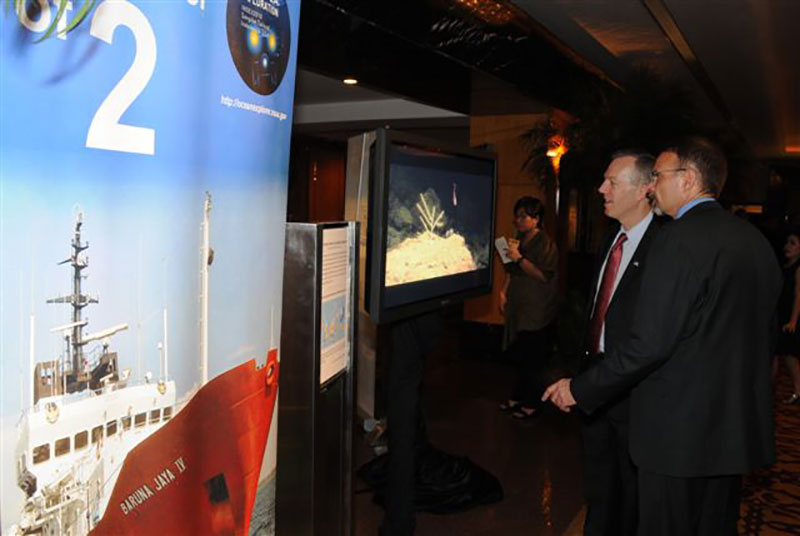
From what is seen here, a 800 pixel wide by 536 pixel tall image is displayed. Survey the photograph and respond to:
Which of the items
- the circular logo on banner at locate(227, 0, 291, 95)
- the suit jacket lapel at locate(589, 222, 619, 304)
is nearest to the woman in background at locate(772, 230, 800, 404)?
the suit jacket lapel at locate(589, 222, 619, 304)

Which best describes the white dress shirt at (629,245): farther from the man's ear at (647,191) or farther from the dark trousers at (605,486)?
the dark trousers at (605,486)

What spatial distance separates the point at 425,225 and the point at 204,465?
1.16m

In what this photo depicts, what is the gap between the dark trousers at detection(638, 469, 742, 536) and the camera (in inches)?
89.0

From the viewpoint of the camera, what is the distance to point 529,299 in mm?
4910

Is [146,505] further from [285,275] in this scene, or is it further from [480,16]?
[480,16]

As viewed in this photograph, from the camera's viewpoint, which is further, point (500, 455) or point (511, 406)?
point (511, 406)

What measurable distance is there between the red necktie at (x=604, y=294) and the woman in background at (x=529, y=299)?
6.75 ft

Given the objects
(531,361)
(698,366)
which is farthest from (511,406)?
(698,366)

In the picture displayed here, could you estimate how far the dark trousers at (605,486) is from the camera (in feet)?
9.32

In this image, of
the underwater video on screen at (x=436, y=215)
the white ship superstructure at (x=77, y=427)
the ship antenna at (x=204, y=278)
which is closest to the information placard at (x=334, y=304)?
the underwater video on screen at (x=436, y=215)

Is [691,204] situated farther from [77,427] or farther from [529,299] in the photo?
[529,299]

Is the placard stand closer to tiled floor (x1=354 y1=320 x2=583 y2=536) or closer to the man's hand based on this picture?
the man's hand

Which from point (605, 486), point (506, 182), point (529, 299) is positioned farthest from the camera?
point (506, 182)

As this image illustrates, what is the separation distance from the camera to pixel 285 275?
191 cm
